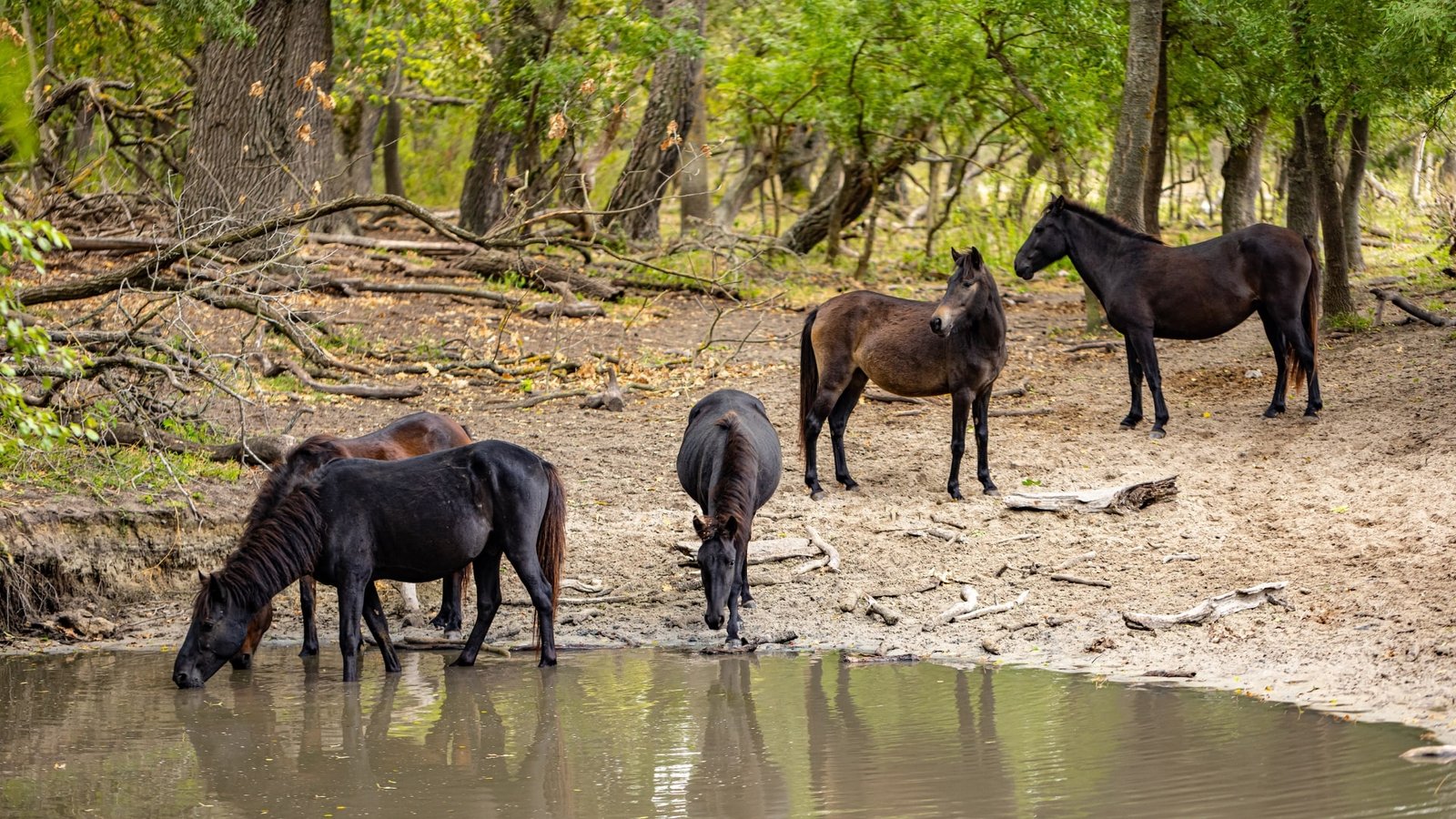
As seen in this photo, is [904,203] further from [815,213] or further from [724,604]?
[724,604]

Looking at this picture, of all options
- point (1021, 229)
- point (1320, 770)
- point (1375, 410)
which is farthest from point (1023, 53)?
point (1320, 770)

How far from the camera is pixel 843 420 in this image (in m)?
11.8

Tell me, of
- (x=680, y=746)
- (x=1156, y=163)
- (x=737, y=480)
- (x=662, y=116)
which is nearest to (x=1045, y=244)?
(x=1156, y=163)

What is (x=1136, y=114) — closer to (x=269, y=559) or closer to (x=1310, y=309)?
(x=1310, y=309)

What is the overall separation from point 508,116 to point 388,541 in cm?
1433

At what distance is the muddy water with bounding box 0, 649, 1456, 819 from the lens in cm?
561

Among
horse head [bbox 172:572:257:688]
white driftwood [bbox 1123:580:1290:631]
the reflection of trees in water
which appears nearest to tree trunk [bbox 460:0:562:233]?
horse head [bbox 172:572:257:688]

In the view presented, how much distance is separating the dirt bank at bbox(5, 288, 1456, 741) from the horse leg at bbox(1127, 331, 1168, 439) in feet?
0.80

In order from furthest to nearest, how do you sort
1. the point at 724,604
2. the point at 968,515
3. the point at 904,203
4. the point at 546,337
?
the point at 904,203, the point at 546,337, the point at 968,515, the point at 724,604

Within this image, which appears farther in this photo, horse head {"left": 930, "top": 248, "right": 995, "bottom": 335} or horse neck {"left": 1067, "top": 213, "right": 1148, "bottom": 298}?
horse neck {"left": 1067, "top": 213, "right": 1148, "bottom": 298}

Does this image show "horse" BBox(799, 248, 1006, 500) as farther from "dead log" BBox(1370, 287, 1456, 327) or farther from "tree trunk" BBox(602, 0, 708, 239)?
"tree trunk" BBox(602, 0, 708, 239)

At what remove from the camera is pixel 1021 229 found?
23.4 meters

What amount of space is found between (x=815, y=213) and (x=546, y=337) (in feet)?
27.6

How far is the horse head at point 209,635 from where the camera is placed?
791cm
